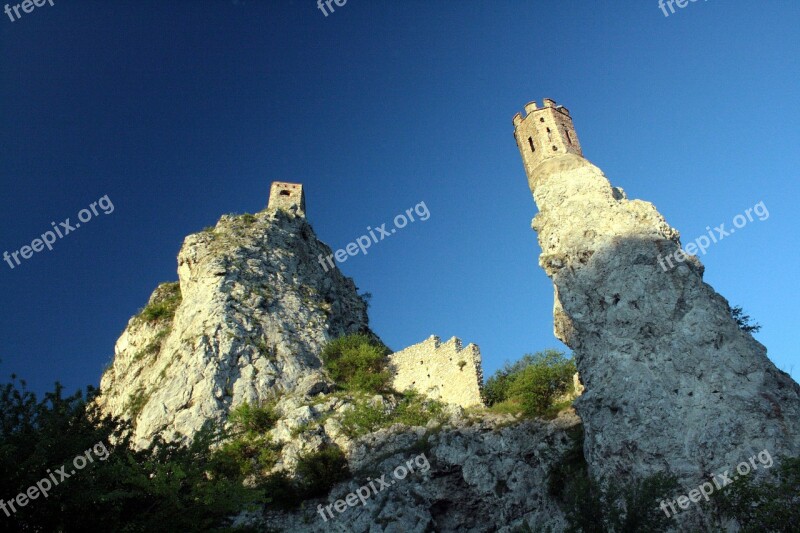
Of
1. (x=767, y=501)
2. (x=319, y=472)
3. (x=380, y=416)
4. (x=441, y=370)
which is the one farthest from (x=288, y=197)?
(x=767, y=501)

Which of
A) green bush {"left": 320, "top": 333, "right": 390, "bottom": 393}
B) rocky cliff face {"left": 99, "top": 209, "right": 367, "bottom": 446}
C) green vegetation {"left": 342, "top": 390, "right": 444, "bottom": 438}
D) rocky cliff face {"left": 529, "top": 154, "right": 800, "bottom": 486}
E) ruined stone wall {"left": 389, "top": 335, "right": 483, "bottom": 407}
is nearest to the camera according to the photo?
rocky cliff face {"left": 529, "top": 154, "right": 800, "bottom": 486}

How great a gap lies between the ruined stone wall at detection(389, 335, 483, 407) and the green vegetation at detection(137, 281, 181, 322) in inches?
652

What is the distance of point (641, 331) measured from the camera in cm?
1750

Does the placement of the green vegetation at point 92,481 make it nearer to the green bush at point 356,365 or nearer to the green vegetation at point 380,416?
the green vegetation at point 380,416

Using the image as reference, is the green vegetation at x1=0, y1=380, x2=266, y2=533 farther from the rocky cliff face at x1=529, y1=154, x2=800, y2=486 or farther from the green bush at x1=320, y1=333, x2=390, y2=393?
the green bush at x1=320, y1=333, x2=390, y2=393

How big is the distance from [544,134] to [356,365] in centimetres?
1650

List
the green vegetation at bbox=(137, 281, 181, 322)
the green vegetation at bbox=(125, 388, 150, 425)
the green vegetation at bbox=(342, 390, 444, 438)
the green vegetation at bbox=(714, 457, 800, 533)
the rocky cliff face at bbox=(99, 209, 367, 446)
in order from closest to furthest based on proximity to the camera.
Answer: the green vegetation at bbox=(714, 457, 800, 533) → the green vegetation at bbox=(342, 390, 444, 438) → the rocky cliff face at bbox=(99, 209, 367, 446) → the green vegetation at bbox=(125, 388, 150, 425) → the green vegetation at bbox=(137, 281, 181, 322)

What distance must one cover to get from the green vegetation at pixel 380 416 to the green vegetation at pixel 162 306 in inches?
717

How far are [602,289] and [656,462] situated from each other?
6.45 metres

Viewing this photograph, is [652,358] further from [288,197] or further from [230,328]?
[288,197]

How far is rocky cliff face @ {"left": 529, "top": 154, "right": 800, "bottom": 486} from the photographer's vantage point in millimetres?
14242

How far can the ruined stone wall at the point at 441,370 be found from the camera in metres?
27.5

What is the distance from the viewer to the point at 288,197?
49.4 meters

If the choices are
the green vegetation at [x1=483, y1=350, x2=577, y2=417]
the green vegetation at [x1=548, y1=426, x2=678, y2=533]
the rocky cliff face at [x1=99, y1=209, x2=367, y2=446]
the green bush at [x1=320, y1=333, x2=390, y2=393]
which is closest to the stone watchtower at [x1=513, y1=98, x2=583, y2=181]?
the green vegetation at [x1=483, y1=350, x2=577, y2=417]
